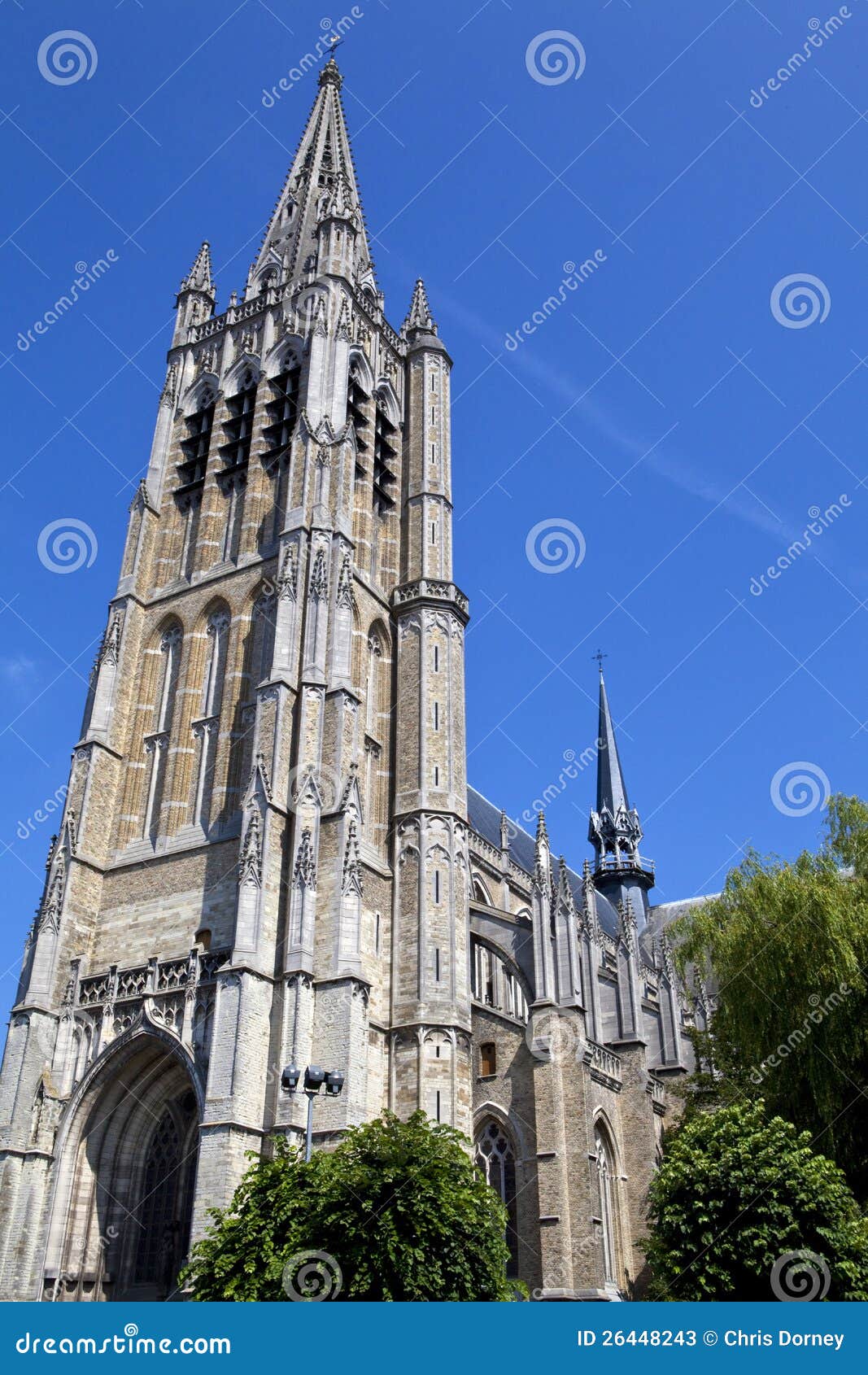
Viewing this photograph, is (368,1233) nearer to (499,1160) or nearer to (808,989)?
(808,989)

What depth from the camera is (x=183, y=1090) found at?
24875mm

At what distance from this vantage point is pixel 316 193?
42375mm

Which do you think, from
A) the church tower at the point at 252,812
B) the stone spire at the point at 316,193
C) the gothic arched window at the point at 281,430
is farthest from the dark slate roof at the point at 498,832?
the stone spire at the point at 316,193

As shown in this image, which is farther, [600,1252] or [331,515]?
[331,515]

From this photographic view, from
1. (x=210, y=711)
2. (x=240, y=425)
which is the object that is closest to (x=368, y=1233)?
(x=210, y=711)

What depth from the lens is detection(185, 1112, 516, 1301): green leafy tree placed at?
1511 centimetres

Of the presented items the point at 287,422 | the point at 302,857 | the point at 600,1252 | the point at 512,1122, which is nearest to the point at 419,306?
the point at 287,422

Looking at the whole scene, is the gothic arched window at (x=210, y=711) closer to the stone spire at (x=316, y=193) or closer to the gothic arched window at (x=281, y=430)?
the gothic arched window at (x=281, y=430)

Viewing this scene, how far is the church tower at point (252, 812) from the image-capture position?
77.2 ft

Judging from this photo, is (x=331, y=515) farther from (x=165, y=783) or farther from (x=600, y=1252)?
(x=600, y=1252)

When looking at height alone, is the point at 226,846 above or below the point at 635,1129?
above

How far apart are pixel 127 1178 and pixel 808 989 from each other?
580 inches

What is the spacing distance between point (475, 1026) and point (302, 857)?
22.3 ft

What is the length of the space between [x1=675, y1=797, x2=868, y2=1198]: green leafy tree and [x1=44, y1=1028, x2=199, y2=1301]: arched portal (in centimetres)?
1108
